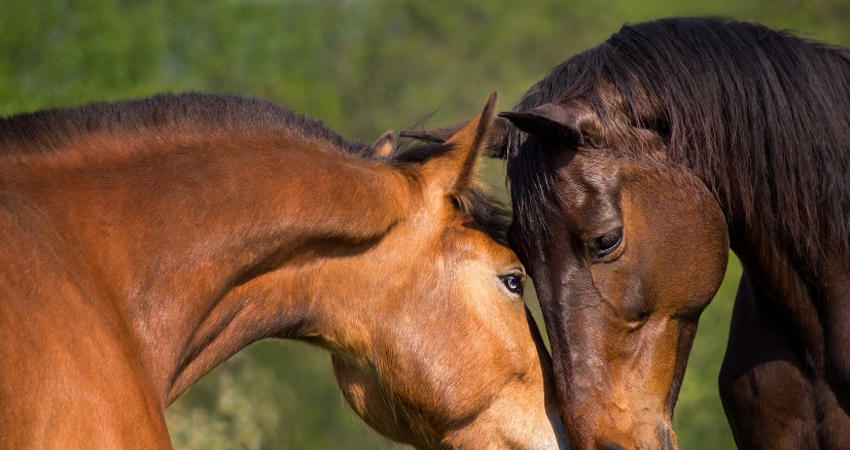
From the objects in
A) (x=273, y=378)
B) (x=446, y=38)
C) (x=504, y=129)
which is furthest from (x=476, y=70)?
(x=504, y=129)

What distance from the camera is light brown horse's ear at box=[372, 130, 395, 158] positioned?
4.33 m

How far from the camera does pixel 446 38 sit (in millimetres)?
31047

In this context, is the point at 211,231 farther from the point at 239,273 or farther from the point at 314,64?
the point at 314,64

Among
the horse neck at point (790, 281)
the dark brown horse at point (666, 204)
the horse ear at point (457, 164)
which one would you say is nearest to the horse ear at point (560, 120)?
the dark brown horse at point (666, 204)

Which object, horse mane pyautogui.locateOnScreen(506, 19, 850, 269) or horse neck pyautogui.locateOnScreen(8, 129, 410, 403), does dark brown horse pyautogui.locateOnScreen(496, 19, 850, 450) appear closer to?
horse mane pyautogui.locateOnScreen(506, 19, 850, 269)

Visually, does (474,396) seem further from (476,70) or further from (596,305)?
(476,70)

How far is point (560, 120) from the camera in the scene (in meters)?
3.80

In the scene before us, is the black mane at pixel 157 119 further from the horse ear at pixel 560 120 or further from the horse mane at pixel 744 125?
the horse mane at pixel 744 125

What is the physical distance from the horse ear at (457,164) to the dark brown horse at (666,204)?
0.20 m

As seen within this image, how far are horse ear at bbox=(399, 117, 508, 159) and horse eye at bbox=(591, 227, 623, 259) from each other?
0.69 meters

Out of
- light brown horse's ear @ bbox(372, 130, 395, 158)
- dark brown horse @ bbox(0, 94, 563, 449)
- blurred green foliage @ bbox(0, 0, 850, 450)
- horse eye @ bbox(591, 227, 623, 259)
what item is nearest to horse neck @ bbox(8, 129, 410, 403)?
dark brown horse @ bbox(0, 94, 563, 449)

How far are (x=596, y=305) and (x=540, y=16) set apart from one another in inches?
1163

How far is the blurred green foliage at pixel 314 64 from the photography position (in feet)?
56.3

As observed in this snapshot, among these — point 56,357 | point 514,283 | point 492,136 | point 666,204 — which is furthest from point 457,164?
point 56,357
